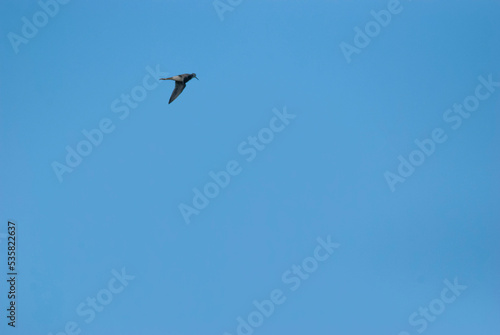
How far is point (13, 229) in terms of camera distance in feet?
55.8

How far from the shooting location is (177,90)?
1692cm

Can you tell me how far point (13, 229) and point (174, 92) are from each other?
3.56m

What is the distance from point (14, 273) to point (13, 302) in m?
0.49

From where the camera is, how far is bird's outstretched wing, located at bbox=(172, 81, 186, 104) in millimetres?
16875

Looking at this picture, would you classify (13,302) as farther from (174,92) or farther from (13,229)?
(174,92)

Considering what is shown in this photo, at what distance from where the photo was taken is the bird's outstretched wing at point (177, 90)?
1688cm

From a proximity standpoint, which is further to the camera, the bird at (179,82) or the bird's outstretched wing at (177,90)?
the bird's outstretched wing at (177,90)

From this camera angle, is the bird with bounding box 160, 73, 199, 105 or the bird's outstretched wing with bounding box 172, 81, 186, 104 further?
the bird's outstretched wing with bounding box 172, 81, 186, 104

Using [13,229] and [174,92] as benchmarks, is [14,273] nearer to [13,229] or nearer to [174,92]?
[13,229]

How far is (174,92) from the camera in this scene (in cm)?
1695

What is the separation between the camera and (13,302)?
17.0 meters

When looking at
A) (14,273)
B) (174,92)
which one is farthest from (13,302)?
(174,92)

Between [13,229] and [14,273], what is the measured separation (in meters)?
0.74
